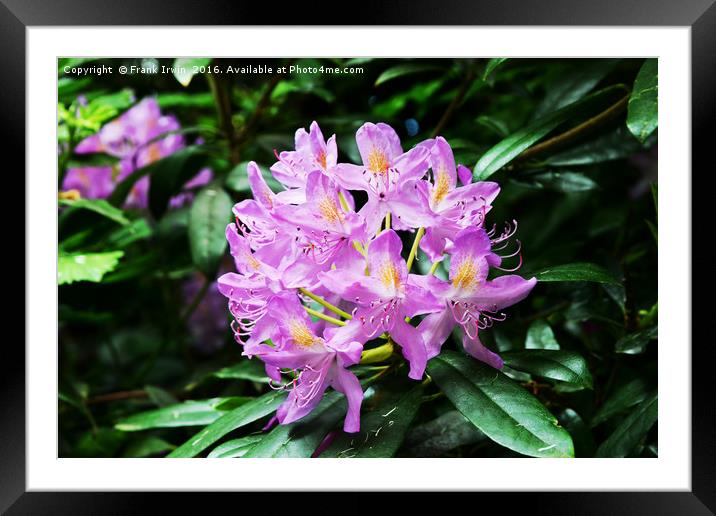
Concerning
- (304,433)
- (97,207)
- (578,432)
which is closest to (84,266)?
(97,207)

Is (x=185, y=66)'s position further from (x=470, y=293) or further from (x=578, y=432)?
(x=578, y=432)

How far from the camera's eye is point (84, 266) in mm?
1138

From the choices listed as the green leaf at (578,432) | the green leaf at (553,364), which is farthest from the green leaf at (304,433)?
the green leaf at (578,432)

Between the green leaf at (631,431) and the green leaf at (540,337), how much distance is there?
135mm

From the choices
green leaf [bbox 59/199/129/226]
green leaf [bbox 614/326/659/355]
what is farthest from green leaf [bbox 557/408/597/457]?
green leaf [bbox 59/199/129/226]

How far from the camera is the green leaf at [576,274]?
2.60ft

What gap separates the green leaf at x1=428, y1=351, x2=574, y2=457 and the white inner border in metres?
0.14

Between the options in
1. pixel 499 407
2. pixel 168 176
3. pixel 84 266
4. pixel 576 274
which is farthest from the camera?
pixel 168 176

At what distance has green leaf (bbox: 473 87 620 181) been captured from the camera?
0.88 meters

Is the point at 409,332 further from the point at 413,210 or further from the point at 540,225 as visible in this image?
the point at 540,225

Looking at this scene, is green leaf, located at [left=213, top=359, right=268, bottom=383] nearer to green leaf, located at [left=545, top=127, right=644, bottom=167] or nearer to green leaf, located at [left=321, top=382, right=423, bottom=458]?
green leaf, located at [left=321, top=382, right=423, bottom=458]

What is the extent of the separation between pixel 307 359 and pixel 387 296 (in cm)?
11

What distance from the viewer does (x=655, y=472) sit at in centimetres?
86
